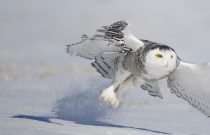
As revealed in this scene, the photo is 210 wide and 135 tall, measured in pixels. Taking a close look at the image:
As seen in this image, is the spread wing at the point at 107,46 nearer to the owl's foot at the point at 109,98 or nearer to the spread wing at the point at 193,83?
the owl's foot at the point at 109,98

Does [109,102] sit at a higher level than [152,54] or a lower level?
lower

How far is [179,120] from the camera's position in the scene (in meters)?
9.88

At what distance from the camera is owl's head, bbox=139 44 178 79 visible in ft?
24.9

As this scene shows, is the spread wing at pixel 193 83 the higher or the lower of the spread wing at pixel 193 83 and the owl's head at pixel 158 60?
the lower

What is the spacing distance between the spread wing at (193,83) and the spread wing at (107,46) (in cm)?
75

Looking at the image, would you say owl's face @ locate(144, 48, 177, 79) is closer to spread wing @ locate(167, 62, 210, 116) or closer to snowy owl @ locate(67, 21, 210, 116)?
snowy owl @ locate(67, 21, 210, 116)

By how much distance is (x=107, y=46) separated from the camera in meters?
8.35

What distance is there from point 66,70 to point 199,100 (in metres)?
10.4

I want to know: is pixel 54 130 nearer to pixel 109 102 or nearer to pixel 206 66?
pixel 109 102

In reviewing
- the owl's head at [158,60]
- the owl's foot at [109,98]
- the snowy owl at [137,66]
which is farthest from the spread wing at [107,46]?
the owl's foot at [109,98]

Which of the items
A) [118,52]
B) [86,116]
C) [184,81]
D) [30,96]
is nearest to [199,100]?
[184,81]

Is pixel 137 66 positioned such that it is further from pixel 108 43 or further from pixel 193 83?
pixel 193 83

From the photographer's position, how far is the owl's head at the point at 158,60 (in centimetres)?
760


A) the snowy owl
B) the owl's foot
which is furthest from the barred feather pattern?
the owl's foot
